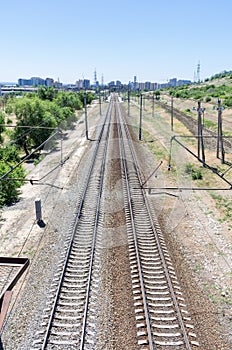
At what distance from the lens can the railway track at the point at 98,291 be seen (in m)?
7.80

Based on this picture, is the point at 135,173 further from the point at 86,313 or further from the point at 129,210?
the point at 86,313

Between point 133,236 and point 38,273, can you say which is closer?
point 38,273

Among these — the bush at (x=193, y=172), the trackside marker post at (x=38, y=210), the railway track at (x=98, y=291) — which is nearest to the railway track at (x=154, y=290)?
the railway track at (x=98, y=291)

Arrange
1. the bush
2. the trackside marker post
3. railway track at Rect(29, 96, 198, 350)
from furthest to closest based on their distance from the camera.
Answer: the bush
the trackside marker post
railway track at Rect(29, 96, 198, 350)

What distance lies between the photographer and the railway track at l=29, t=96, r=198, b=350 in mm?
7797

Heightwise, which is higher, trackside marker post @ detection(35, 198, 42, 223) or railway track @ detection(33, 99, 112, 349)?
trackside marker post @ detection(35, 198, 42, 223)

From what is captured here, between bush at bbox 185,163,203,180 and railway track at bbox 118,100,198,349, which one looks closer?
railway track at bbox 118,100,198,349

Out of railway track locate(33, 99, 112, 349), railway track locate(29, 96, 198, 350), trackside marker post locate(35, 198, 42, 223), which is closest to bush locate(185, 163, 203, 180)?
railway track locate(29, 96, 198, 350)

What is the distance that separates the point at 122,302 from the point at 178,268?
102 inches

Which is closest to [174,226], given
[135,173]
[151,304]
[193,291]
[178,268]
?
[178,268]

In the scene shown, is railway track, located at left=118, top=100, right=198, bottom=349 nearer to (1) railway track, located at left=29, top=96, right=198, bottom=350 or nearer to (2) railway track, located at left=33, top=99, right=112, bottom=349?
(1) railway track, located at left=29, top=96, right=198, bottom=350

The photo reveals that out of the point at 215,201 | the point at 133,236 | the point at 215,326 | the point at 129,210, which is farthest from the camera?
the point at 215,201

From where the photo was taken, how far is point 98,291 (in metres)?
9.53

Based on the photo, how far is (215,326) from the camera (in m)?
8.28
